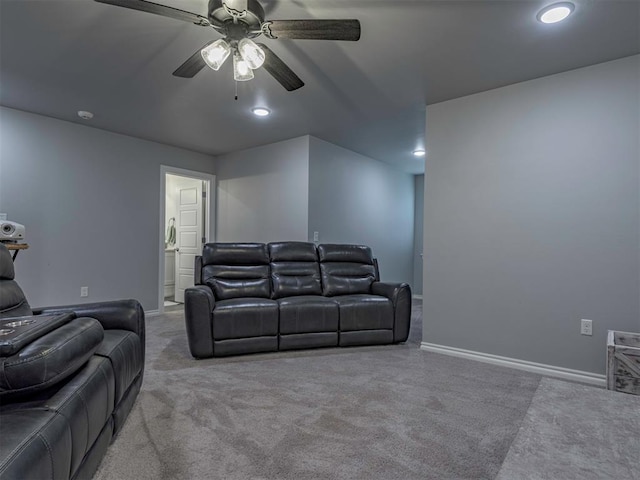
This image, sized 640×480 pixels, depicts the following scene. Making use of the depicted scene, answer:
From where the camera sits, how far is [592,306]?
2.61 meters

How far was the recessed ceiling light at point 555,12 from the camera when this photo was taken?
76.8 inches

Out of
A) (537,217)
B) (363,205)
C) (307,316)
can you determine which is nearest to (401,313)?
(307,316)

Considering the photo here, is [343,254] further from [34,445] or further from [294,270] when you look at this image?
[34,445]

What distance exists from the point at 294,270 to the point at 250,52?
245 centimetres

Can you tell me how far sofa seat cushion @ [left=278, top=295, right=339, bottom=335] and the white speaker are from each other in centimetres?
252

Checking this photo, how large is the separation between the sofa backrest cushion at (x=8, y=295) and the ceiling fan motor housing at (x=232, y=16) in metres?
1.75

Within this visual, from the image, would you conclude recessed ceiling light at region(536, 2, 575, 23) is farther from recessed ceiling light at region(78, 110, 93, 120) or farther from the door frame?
the door frame

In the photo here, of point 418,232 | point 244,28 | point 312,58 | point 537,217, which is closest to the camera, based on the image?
point 244,28

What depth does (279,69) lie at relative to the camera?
2.08 metres

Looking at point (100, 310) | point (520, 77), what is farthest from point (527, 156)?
point (100, 310)

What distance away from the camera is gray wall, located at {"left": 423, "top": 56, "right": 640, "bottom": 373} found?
2.53 m

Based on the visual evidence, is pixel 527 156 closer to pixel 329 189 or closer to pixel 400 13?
pixel 400 13

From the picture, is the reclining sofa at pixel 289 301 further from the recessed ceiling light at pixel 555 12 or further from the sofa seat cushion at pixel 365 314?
the recessed ceiling light at pixel 555 12

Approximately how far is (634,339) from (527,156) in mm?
1543
